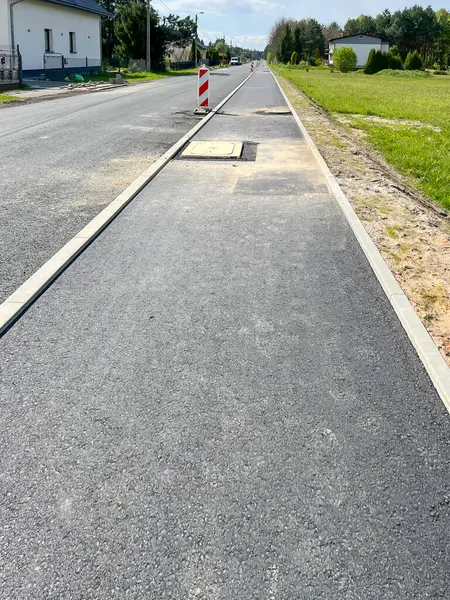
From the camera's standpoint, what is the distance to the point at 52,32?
128ft

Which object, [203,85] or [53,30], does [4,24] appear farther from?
[203,85]

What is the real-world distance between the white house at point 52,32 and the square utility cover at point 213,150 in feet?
89.6

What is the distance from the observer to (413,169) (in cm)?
1043

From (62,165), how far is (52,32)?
3487cm

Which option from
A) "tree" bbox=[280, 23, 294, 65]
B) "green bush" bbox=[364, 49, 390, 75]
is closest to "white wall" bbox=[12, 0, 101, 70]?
"green bush" bbox=[364, 49, 390, 75]

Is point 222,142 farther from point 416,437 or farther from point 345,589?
point 345,589

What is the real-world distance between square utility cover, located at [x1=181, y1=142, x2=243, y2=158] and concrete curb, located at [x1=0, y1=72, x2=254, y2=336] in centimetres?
211

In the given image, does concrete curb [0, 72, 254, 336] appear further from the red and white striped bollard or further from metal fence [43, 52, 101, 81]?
metal fence [43, 52, 101, 81]

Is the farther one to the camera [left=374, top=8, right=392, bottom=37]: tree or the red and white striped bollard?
[left=374, top=8, right=392, bottom=37]: tree

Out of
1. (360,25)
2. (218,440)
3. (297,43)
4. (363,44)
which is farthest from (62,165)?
(360,25)

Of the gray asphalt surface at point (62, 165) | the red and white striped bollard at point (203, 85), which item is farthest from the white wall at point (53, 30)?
the red and white striped bollard at point (203, 85)

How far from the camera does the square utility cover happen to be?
35.2 ft

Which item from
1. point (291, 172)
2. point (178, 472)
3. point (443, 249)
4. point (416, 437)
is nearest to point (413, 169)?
point (291, 172)

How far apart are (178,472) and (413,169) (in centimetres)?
927
